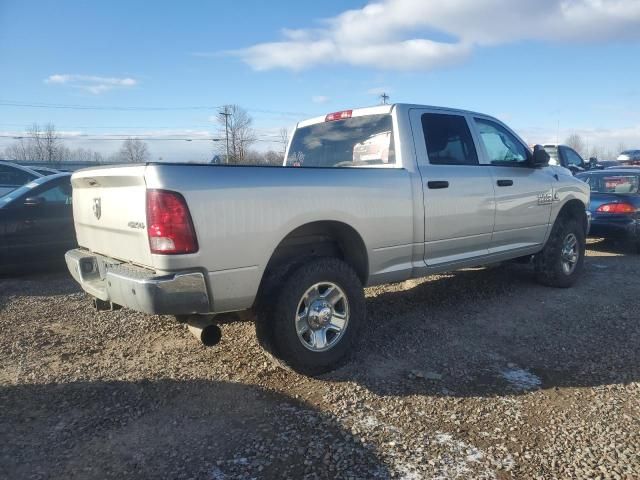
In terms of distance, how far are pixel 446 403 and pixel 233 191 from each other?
192 centimetres

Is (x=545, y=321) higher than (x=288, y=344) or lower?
lower

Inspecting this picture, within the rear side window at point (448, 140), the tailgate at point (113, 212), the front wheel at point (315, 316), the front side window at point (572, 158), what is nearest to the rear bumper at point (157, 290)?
the tailgate at point (113, 212)

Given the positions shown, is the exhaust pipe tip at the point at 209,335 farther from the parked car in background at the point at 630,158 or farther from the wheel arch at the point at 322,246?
the parked car in background at the point at 630,158

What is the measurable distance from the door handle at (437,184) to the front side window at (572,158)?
12.5 meters

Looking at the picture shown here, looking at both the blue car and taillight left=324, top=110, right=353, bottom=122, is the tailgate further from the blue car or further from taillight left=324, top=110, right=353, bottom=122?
the blue car

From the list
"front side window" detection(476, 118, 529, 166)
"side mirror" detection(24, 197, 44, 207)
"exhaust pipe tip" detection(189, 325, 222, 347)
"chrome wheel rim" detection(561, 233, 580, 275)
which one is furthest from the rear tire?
"side mirror" detection(24, 197, 44, 207)

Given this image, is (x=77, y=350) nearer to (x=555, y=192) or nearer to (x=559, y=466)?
(x=559, y=466)

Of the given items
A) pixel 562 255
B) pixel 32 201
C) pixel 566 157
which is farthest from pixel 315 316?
pixel 566 157

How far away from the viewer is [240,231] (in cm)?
307

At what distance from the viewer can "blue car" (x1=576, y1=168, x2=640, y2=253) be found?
818cm

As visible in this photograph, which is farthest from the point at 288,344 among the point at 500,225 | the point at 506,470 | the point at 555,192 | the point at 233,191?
the point at 555,192

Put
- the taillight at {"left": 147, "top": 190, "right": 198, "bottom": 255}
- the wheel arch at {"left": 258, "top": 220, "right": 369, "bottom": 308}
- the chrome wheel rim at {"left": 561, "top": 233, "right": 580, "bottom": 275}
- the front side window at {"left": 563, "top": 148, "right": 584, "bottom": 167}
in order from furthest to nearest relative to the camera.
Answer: the front side window at {"left": 563, "top": 148, "right": 584, "bottom": 167}
the chrome wheel rim at {"left": 561, "top": 233, "right": 580, "bottom": 275}
the wheel arch at {"left": 258, "top": 220, "right": 369, "bottom": 308}
the taillight at {"left": 147, "top": 190, "right": 198, "bottom": 255}

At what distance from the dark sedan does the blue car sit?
835cm

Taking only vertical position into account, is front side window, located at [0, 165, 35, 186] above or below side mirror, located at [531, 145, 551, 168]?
above
